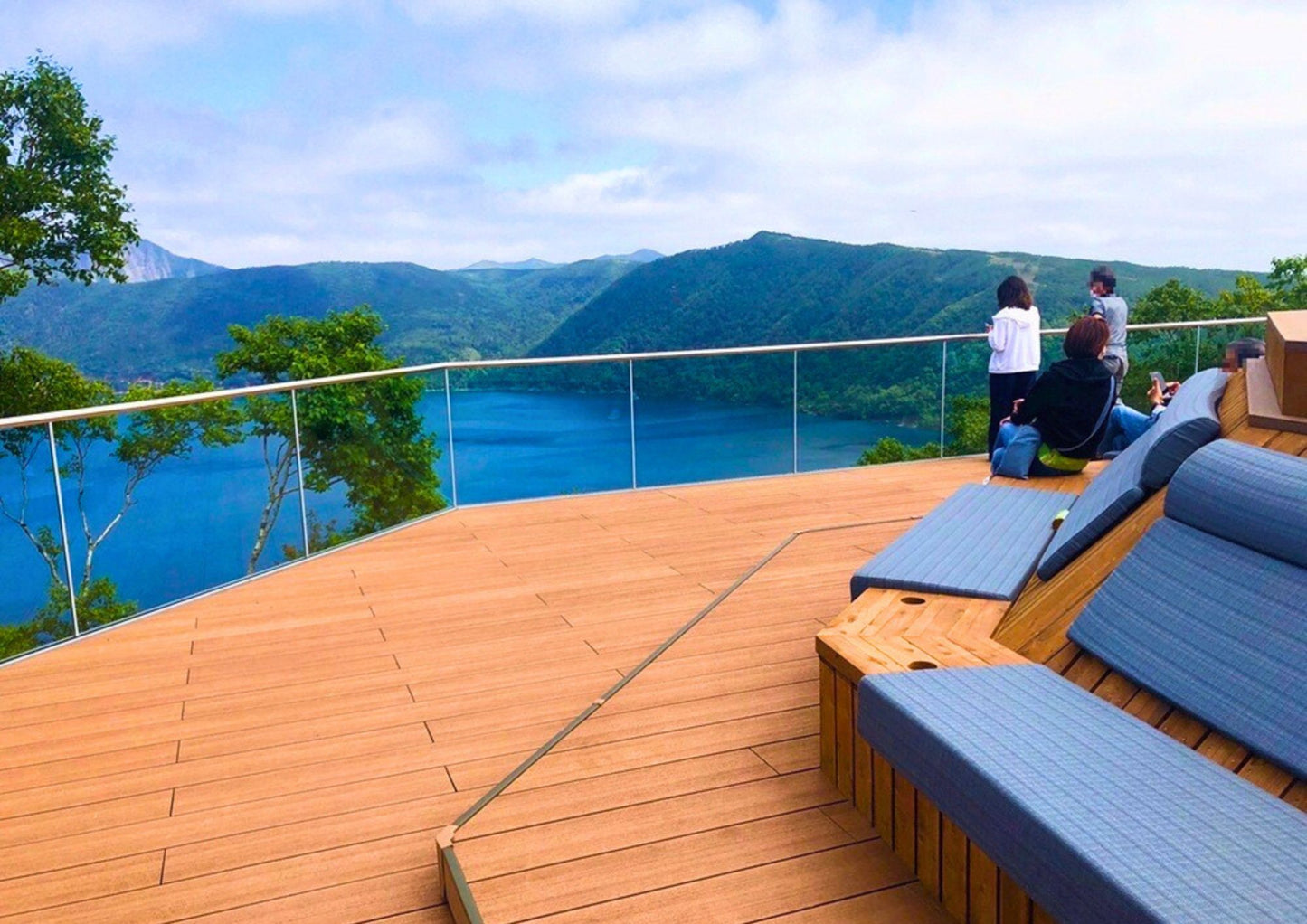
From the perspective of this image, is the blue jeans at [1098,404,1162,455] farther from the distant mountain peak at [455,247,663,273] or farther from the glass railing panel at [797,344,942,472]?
the distant mountain peak at [455,247,663,273]

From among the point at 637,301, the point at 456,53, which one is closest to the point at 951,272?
the point at 637,301

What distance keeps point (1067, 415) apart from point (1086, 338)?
388mm

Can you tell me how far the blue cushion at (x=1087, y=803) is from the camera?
130cm

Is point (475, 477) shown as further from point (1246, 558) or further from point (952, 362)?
point (1246, 558)

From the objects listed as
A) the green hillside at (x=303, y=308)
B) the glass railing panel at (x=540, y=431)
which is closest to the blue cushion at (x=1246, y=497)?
the glass railing panel at (x=540, y=431)

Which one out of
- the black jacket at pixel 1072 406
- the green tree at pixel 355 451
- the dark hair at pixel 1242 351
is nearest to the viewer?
the black jacket at pixel 1072 406

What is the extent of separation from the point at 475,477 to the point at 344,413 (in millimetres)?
1121

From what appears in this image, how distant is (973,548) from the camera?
3174 millimetres

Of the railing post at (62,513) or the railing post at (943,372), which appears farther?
the railing post at (943,372)

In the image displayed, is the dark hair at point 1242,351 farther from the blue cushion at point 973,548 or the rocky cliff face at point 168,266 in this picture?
the rocky cliff face at point 168,266

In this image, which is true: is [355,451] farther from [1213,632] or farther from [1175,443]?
[1213,632]

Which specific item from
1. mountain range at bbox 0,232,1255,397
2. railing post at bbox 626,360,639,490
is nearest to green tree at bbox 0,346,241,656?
railing post at bbox 626,360,639,490

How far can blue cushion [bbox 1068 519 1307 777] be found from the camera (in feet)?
5.54

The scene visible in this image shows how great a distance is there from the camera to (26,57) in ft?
63.6
